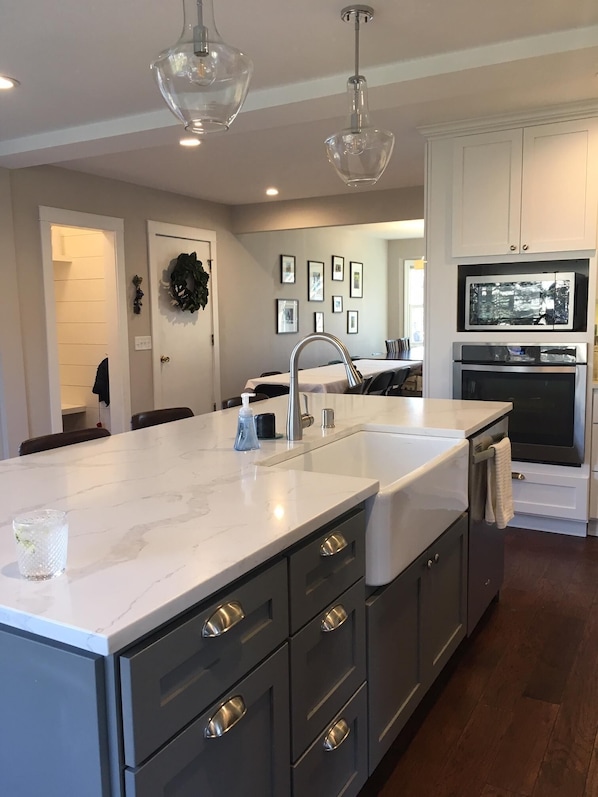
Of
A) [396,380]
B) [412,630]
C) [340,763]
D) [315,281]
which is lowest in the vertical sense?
[340,763]

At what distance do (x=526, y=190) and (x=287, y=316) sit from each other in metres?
4.58

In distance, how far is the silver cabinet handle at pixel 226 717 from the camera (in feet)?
3.50

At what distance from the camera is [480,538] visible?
248cm

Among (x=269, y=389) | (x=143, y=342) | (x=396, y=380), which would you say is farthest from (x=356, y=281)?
(x=269, y=389)

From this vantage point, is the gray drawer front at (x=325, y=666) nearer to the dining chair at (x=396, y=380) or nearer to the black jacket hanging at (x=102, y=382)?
the dining chair at (x=396, y=380)

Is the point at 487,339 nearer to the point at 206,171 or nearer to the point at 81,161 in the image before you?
the point at 206,171

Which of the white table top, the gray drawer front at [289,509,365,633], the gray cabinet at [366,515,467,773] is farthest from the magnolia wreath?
the gray drawer front at [289,509,365,633]

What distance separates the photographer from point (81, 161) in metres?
4.83

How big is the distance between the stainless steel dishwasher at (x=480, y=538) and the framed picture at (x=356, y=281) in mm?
7221

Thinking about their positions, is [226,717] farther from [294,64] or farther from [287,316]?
[287,316]

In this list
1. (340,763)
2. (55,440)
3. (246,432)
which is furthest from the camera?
(55,440)

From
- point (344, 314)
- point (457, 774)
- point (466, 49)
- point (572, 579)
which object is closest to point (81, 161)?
point (466, 49)

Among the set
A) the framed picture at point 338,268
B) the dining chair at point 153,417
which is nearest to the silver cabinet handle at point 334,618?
the dining chair at point 153,417

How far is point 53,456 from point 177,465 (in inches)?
18.6
